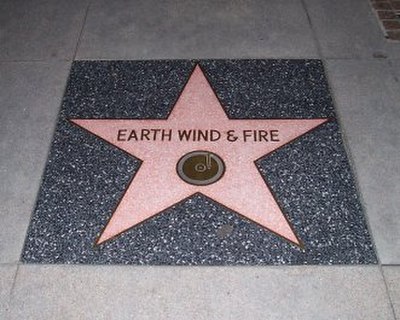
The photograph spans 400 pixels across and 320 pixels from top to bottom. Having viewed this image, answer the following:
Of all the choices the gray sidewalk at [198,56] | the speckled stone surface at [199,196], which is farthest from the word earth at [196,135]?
the gray sidewalk at [198,56]

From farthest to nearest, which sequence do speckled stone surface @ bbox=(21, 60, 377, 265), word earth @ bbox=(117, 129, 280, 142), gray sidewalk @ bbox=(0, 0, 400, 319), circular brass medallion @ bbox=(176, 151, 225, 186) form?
1. word earth @ bbox=(117, 129, 280, 142)
2. circular brass medallion @ bbox=(176, 151, 225, 186)
3. speckled stone surface @ bbox=(21, 60, 377, 265)
4. gray sidewalk @ bbox=(0, 0, 400, 319)

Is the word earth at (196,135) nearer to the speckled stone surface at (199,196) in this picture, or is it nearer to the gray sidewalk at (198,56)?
the speckled stone surface at (199,196)

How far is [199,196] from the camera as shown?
2.49 metres

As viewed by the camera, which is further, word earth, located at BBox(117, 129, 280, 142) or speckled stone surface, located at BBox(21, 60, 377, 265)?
Answer: word earth, located at BBox(117, 129, 280, 142)

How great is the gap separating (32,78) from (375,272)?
2.71 metres

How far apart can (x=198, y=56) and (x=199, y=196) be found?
1393 mm

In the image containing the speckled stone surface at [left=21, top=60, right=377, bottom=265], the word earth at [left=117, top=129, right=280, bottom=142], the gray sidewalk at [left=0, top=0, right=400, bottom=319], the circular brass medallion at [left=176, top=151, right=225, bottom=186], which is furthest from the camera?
the word earth at [left=117, top=129, right=280, bottom=142]

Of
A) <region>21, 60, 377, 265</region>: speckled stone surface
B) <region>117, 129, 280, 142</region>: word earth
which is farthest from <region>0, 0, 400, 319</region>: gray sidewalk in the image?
<region>117, 129, 280, 142</region>: word earth

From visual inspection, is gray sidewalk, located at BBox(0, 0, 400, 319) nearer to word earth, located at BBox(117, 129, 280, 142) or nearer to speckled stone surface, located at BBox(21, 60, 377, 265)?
speckled stone surface, located at BBox(21, 60, 377, 265)

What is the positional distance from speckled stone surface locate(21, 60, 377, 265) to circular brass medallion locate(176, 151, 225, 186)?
0.14 m

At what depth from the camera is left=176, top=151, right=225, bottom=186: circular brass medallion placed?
2.56 metres

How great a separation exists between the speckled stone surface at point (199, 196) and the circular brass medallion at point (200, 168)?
14 cm

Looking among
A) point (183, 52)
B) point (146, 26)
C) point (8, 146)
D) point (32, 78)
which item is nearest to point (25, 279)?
point (8, 146)

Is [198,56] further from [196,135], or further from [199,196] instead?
[199,196]
